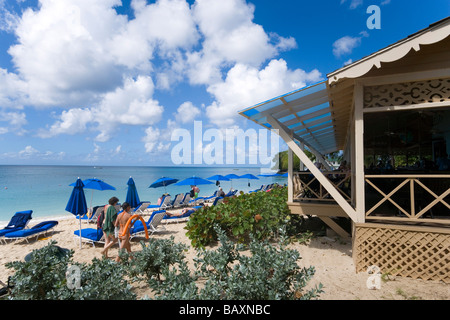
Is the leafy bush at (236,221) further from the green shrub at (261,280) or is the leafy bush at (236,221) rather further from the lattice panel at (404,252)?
the green shrub at (261,280)

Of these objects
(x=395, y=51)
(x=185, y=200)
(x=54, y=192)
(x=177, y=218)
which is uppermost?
(x=395, y=51)

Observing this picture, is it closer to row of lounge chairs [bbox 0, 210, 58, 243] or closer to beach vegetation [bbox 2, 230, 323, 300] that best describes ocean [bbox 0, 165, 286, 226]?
row of lounge chairs [bbox 0, 210, 58, 243]

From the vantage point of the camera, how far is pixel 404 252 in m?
4.39

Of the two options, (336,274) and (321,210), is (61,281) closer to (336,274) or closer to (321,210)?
(336,274)

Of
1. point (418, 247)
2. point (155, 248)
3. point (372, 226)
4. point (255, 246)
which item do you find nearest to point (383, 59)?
point (372, 226)

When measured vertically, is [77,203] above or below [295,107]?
below

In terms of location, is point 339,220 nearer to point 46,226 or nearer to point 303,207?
point 303,207

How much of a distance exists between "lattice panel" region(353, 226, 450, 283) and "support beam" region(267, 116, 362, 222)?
0.34 m

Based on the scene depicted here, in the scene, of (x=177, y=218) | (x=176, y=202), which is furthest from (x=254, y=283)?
(x=176, y=202)

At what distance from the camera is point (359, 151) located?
4656 millimetres

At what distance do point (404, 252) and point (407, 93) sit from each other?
2.72m
